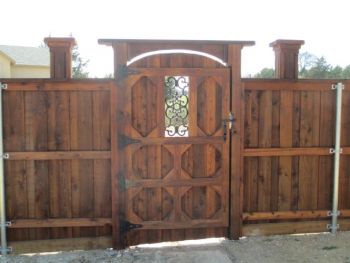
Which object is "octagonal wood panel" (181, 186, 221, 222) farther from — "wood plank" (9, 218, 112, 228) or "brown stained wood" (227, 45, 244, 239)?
"wood plank" (9, 218, 112, 228)

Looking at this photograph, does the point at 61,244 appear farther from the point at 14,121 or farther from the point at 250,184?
the point at 250,184

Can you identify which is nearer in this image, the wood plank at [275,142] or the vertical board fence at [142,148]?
the vertical board fence at [142,148]

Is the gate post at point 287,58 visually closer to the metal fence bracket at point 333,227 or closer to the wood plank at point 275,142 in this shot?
the wood plank at point 275,142

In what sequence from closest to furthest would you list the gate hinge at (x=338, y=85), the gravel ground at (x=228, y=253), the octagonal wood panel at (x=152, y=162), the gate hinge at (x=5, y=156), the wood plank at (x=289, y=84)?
the gravel ground at (x=228, y=253), the gate hinge at (x=5, y=156), the octagonal wood panel at (x=152, y=162), the wood plank at (x=289, y=84), the gate hinge at (x=338, y=85)

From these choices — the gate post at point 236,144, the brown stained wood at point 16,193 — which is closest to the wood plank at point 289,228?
the gate post at point 236,144

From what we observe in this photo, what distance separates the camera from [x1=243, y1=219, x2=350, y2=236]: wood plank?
3684 mm

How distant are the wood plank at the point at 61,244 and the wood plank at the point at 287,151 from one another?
1.66 metres

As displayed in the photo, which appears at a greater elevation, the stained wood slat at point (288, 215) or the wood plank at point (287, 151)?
the wood plank at point (287, 151)

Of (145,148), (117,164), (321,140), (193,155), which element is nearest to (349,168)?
(321,140)

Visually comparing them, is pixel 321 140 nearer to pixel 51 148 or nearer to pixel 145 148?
pixel 145 148

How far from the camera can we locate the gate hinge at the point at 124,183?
3.40m

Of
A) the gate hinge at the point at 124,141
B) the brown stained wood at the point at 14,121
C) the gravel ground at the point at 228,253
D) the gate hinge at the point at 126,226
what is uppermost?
the brown stained wood at the point at 14,121

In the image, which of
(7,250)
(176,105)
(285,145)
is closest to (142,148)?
(176,105)

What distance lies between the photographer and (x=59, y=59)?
11.1ft
